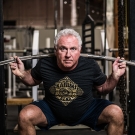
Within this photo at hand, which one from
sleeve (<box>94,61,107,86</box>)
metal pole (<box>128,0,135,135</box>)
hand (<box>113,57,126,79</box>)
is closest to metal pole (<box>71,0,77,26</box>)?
metal pole (<box>128,0,135,135</box>)

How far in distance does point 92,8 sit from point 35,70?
13.0 metres

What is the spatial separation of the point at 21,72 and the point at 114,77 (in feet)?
2.12

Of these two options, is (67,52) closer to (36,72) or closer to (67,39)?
(67,39)

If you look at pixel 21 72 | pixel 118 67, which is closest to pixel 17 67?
pixel 21 72

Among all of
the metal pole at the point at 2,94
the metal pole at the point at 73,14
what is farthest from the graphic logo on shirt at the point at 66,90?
the metal pole at the point at 73,14

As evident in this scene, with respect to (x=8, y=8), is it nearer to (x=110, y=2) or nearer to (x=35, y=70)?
(x=110, y=2)

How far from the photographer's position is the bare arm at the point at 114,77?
7.43ft

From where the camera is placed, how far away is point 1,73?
2.47 m

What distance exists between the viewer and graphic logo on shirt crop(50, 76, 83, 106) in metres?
2.36

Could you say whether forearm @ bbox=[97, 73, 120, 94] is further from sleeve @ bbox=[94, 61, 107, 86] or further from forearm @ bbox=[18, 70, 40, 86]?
forearm @ bbox=[18, 70, 40, 86]

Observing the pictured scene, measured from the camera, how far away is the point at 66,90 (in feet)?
7.73

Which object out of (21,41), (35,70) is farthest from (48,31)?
(35,70)

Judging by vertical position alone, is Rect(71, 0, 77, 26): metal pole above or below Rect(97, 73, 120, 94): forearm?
above

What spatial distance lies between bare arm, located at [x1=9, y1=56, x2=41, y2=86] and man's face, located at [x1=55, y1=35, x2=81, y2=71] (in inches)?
10.3
